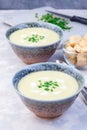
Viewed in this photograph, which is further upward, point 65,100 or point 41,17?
point 65,100

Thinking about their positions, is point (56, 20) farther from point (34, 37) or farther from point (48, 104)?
point (48, 104)

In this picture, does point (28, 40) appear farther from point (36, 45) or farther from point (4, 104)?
point (4, 104)

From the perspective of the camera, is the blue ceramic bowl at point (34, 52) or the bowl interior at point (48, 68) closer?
the bowl interior at point (48, 68)

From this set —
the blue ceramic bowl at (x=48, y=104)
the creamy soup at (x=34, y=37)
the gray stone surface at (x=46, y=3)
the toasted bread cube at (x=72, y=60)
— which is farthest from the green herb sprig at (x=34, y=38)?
A: the gray stone surface at (x=46, y=3)

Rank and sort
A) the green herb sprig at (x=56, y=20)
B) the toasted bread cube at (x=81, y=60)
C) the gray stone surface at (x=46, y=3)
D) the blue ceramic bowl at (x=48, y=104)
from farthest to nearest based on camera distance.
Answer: the gray stone surface at (x=46, y=3), the green herb sprig at (x=56, y=20), the toasted bread cube at (x=81, y=60), the blue ceramic bowl at (x=48, y=104)

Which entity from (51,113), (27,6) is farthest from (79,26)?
(27,6)

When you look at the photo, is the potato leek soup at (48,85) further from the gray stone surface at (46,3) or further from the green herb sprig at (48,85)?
the gray stone surface at (46,3)

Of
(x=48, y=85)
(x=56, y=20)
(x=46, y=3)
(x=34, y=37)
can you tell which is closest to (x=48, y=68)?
(x=48, y=85)
